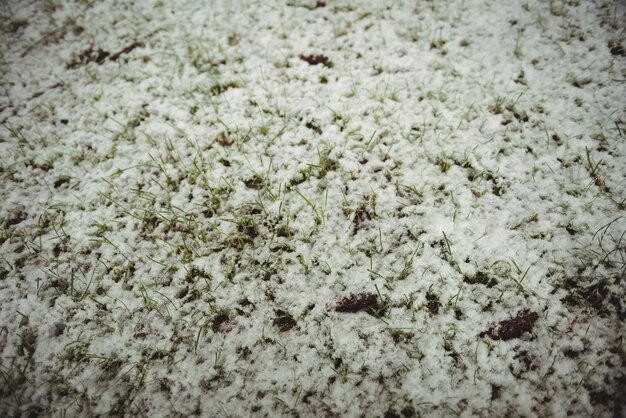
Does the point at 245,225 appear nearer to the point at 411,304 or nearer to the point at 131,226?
the point at 131,226

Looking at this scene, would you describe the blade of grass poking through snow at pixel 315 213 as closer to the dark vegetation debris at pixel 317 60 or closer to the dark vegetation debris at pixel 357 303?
the dark vegetation debris at pixel 357 303

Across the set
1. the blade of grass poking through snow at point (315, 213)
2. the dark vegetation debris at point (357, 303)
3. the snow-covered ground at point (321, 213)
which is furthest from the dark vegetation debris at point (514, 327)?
the blade of grass poking through snow at point (315, 213)

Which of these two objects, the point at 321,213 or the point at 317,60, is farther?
the point at 317,60

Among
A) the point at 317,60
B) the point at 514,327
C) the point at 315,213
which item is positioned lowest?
the point at 514,327

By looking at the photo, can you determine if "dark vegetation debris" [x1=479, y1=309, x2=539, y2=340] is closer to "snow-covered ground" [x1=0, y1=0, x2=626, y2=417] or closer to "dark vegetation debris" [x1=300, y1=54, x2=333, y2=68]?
"snow-covered ground" [x1=0, y1=0, x2=626, y2=417]

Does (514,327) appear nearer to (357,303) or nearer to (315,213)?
(357,303)

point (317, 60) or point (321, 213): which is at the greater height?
point (317, 60)

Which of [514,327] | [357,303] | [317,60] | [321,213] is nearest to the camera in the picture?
[514,327]

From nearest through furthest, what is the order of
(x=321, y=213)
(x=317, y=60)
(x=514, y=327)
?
1. (x=514, y=327)
2. (x=321, y=213)
3. (x=317, y=60)

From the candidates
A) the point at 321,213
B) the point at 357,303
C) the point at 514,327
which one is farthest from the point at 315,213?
the point at 514,327
